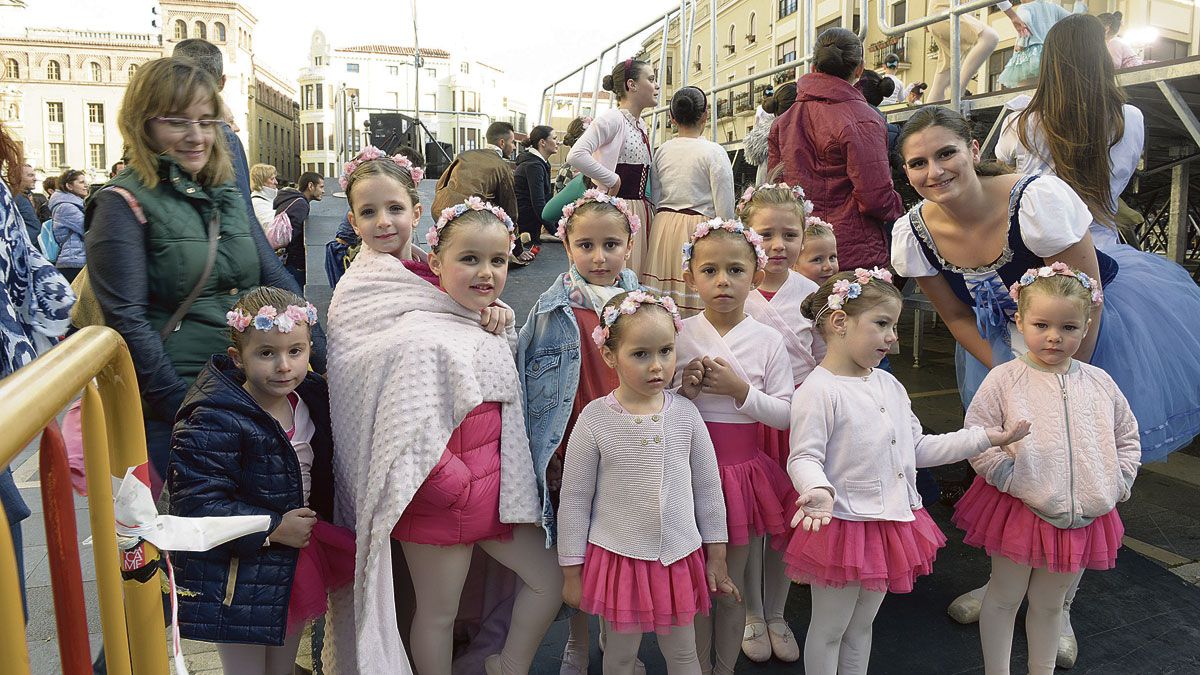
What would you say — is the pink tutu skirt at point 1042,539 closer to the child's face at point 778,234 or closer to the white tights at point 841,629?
the white tights at point 841,629

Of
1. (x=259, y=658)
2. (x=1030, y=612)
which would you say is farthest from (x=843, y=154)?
(x=259, y=658)

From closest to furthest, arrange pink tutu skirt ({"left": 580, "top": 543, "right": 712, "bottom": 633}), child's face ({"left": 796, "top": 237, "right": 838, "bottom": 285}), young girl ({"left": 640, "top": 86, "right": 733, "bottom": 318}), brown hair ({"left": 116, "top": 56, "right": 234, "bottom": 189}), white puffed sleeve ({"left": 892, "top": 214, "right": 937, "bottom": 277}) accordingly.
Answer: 1. pink tutu skirt ({"left": 580, "top": 543, "right": 712, "bottom": 633})
2. brown hair ({"left": 116, "top": 56, "right": 234, "bottom": 189})
3. white puffed sleeve ({"left": 892, "top": 214, "right": 937, "bottom": 277})
4. child's face ({"left": 796, "top": 237, "right": 838, "bottom": 285})
5. young girl ({"left": 640, "top": 86, "right": 733, "bottom": 318})

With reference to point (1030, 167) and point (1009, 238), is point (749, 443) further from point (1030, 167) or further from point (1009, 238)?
point (1030, 167)

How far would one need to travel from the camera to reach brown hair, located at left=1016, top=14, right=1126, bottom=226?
3.06 metres

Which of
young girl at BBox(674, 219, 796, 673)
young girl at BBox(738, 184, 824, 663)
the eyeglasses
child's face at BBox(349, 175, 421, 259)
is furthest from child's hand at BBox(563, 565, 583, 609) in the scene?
the eyeglasses

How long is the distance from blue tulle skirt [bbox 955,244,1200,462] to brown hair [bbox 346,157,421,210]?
7.49 feet

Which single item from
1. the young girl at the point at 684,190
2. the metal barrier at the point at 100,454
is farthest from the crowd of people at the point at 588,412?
the young girl at the point at 684,190

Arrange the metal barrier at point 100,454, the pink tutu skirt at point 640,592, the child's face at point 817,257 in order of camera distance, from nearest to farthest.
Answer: the metal barrier at point 100,454
the pink tutu skirt at point 640,592
the child's face at point 817,257

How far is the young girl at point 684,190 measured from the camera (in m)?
4.49

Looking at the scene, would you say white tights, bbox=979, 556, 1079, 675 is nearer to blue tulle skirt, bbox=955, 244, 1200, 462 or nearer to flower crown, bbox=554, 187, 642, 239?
blue tulle skirt, bbox=955, 244, 1200, 462

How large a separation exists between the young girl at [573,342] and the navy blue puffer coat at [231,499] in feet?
2.62

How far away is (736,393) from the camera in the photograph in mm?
2605

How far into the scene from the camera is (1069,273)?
2.65m

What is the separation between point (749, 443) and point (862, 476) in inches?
15.7
